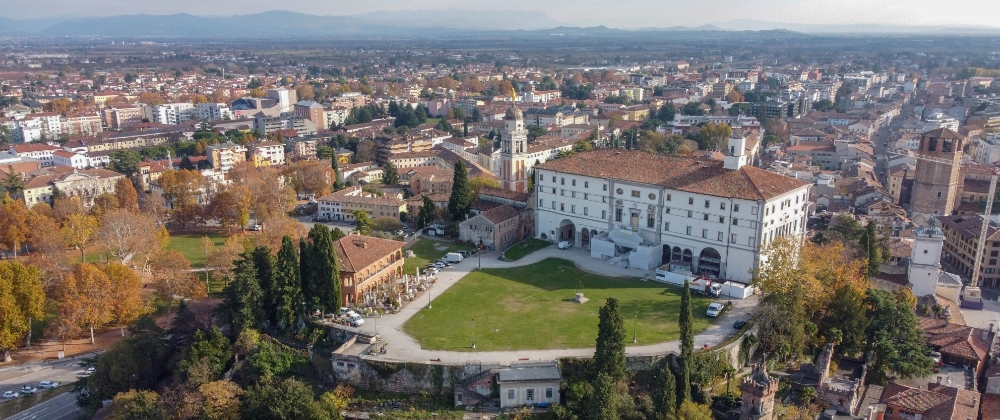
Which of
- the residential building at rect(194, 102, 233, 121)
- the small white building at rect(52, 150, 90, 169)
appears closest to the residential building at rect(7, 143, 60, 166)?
the small white building at rect(52, 150, 90, 169)

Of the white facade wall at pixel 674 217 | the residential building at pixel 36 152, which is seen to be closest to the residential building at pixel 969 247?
the white facade wall at pixel 674 217

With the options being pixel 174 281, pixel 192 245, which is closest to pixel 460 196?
pixel 174 281

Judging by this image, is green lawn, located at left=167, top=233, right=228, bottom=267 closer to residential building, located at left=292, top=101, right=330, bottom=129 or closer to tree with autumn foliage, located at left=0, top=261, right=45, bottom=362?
tree with autumn foliage, located at left=0, top=261, right=45, bottom=362

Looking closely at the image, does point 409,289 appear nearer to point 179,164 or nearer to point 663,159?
point 663,159

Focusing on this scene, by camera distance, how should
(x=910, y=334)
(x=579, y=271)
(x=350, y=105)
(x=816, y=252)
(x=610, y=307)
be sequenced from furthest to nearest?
(x=350, y=105)
(x=579, y=271)
(x=816, y=252)
(x=910, y=334)
(x=610, y=307)

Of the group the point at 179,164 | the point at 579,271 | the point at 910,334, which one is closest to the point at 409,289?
the point at 579,271
